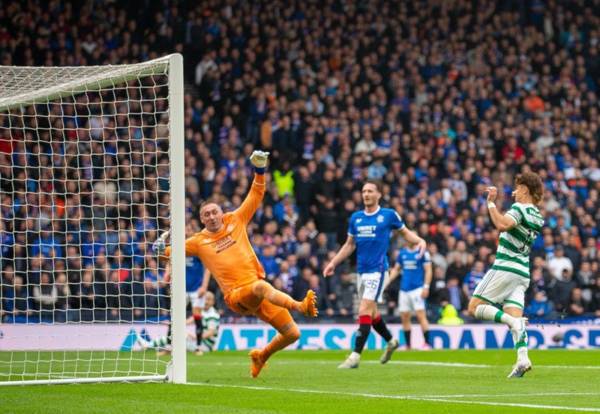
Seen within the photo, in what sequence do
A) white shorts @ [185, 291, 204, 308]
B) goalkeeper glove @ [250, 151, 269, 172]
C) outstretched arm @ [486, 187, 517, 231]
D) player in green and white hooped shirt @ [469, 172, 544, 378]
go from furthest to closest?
1. white shorts @ [185, 291, 204, 308]
2. player in green and white hooped shirt @ [469, 172, 544, 378]
3. goalkeeper glove @ [250, 151, 269, 172]
4. outstretched arm @ [486, 187, 517, 231]

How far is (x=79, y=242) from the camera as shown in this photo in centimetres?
2123

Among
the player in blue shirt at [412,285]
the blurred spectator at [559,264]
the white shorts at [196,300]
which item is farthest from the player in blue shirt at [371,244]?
the blurred spectator at [559,264]

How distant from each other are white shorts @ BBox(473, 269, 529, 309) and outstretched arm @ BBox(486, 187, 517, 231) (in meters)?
0.67

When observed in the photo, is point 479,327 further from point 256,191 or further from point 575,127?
point 256,191

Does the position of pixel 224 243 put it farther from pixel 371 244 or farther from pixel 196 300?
pixel 196 300

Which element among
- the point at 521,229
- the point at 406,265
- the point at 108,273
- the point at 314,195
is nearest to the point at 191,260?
the point at 108,273

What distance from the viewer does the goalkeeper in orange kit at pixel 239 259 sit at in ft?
43.5

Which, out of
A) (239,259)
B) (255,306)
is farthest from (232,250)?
(255,306)

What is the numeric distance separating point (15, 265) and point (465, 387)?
10.4m

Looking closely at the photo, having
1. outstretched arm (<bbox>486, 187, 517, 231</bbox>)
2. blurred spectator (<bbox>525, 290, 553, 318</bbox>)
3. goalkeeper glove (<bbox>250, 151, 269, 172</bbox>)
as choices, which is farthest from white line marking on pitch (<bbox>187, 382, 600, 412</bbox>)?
blurred spectator (<bbox>525, 290, 553, 318</bbox>)

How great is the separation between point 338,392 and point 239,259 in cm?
251

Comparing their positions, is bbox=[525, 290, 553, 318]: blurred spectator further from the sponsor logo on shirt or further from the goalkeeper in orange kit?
the sponsor logo on shirt

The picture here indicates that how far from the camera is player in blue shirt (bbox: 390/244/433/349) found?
22.8 meters

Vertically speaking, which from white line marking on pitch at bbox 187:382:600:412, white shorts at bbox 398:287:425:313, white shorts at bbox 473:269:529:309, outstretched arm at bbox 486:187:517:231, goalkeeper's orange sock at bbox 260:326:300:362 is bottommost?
white shorts at bbox 398:287:425:313
